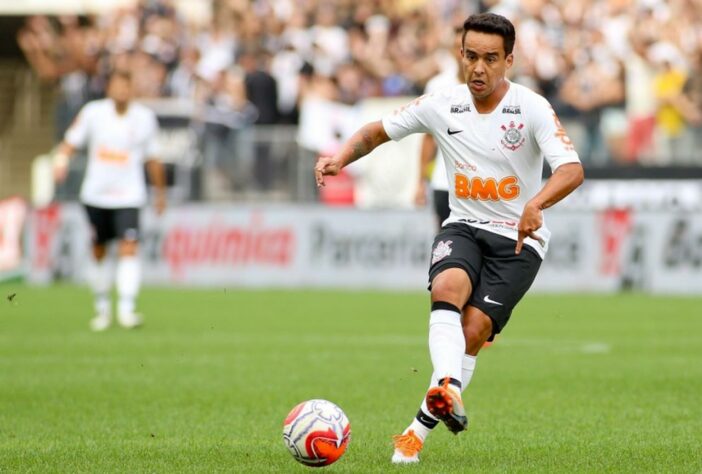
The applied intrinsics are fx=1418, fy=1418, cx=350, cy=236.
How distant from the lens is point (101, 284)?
1566cm

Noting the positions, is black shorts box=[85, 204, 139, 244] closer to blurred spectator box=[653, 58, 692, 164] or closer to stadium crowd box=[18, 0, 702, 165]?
stadium crowd box=[18, 0, 702, 165]

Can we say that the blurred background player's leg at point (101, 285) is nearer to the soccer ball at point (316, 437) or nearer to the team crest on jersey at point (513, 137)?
the soccer ball at point (316, 437)

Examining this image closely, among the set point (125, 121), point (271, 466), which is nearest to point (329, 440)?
point (271, 466)

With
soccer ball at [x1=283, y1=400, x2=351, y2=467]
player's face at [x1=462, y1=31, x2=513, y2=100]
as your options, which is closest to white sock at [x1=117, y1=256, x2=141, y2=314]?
soccer ball at [x1=283, y1=400, x2=351, y2=467]

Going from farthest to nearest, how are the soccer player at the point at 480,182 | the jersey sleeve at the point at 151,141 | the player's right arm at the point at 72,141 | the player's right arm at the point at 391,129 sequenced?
the jersey sleeve at the point at 151,141 < the player's right arm at the point at 72,141 < the player's right arm at the point at 391,129 < the soccer player at the point at 480,182

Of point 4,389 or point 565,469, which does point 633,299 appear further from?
point 565,469

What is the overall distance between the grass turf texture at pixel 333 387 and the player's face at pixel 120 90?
2.51 meters

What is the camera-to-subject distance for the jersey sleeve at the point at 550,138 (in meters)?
7.00

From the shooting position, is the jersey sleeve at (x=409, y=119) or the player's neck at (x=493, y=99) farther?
the jersey sleeve at (x=409, y=119)

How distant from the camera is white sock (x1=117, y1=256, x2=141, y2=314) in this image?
1553 centimetres

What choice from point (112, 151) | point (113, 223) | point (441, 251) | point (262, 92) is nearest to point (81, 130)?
point (112, 151)

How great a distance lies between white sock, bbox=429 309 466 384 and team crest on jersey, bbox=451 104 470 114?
3.51ft

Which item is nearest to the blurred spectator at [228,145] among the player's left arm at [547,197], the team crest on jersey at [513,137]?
the team crest on jersey at [513,137]

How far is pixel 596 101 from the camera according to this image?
22172 millimetres
